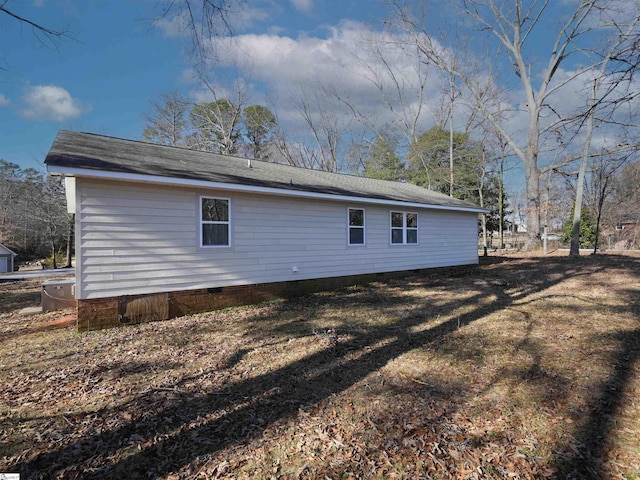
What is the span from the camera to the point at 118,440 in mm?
2729

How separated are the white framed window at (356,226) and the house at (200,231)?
0.03 m

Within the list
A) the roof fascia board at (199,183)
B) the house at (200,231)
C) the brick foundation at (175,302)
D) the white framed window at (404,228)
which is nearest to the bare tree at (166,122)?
the house at (200,231)

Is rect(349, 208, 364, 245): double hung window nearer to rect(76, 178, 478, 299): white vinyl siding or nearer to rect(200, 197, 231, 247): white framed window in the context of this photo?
rect(76, 178, 478, 299): white vinyl siding

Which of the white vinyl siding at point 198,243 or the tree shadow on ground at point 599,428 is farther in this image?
the white vinyl siding at point 198,243

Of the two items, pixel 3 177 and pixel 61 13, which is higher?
pixel 3 177

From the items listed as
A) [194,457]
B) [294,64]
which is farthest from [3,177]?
[194,457]

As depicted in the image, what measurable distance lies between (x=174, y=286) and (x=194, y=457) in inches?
192

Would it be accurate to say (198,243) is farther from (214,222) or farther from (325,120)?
(325,120)

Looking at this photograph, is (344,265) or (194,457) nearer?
(194,457)

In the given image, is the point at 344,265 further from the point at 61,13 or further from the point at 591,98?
the point at 61,13

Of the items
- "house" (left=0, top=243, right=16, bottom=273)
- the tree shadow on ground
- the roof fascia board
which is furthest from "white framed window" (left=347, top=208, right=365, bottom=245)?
"house" (left=0, top=243, right=16, bottom=273)

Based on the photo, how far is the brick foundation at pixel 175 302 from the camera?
240 inches

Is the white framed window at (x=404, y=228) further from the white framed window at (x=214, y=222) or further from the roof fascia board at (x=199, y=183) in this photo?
the white framed window at (x=214, y=222)

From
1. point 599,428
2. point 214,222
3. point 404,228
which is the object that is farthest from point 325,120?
point 599,428
